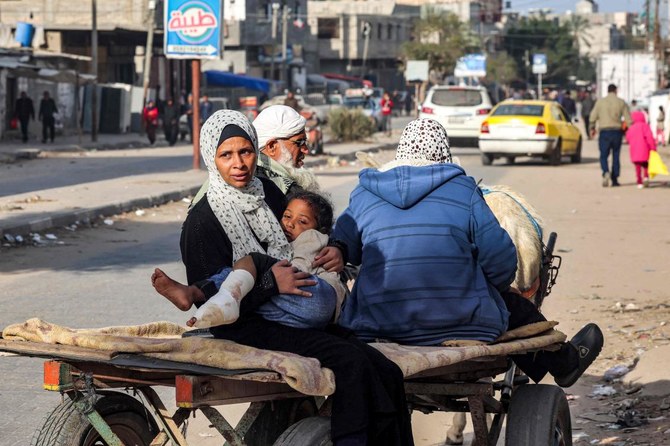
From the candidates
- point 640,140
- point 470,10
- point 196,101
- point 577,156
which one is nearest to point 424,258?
point 640,140

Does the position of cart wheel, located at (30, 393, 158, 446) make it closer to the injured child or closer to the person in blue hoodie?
the injured child

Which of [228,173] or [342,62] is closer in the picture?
[228,173]

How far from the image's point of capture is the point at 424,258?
14.8 ft

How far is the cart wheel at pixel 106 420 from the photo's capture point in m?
4.14

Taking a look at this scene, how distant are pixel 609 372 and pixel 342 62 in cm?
10019

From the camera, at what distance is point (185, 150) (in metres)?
36.7

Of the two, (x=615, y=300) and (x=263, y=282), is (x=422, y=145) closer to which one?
(x=263, y=282)

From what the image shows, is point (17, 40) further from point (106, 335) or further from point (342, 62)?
point (342, 62)

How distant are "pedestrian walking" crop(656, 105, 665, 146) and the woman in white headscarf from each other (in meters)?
33.6

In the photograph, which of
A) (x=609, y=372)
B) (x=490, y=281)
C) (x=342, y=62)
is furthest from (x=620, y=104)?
(x=342, y=62)

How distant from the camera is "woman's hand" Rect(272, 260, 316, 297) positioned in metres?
4.03

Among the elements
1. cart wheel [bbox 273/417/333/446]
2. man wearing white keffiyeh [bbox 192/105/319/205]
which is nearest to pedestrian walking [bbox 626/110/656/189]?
man wearing white keffiyeh [bbox 192/105/319/205]

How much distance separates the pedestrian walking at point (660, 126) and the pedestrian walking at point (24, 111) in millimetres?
18555

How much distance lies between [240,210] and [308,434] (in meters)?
0.90
